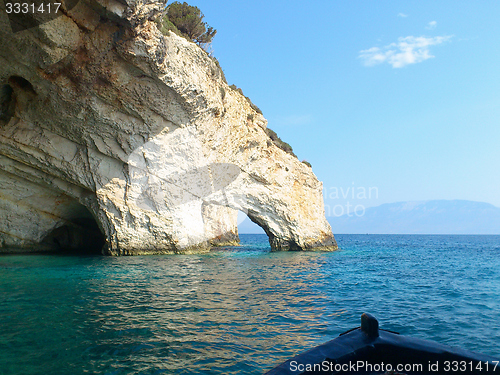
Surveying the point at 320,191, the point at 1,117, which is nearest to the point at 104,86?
the point at 1,117

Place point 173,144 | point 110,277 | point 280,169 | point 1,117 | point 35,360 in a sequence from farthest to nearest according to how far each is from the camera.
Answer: point 280,169 < point 173,144 < point 1,117 < point 110,277 < point 35,360

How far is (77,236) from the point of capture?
26.6 meters

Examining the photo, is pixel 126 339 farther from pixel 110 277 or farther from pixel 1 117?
pixel 1 117

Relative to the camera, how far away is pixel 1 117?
15.3m

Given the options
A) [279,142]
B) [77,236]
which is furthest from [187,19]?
[77,236]

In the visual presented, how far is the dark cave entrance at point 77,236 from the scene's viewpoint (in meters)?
23.4

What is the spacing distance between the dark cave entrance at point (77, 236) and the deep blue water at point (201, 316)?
9761 millimetres

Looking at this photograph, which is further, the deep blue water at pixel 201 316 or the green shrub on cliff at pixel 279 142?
the green shrub on cliff at pixel 279 142

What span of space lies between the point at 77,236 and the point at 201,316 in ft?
75.7

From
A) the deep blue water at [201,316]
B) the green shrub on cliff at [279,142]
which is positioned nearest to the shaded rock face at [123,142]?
the green shrub on cliff at [279,142]

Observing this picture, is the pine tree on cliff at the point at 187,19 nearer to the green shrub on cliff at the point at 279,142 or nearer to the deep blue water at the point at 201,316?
the green shrub on cliff at the point at 279,142

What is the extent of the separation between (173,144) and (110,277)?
9.35m

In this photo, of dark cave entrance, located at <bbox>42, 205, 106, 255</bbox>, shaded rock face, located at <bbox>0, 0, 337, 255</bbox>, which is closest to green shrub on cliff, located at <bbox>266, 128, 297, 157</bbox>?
shaded rock face, located at <bbox>0, 0, 337, 255</bbox>

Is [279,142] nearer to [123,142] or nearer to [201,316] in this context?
[123,142]
